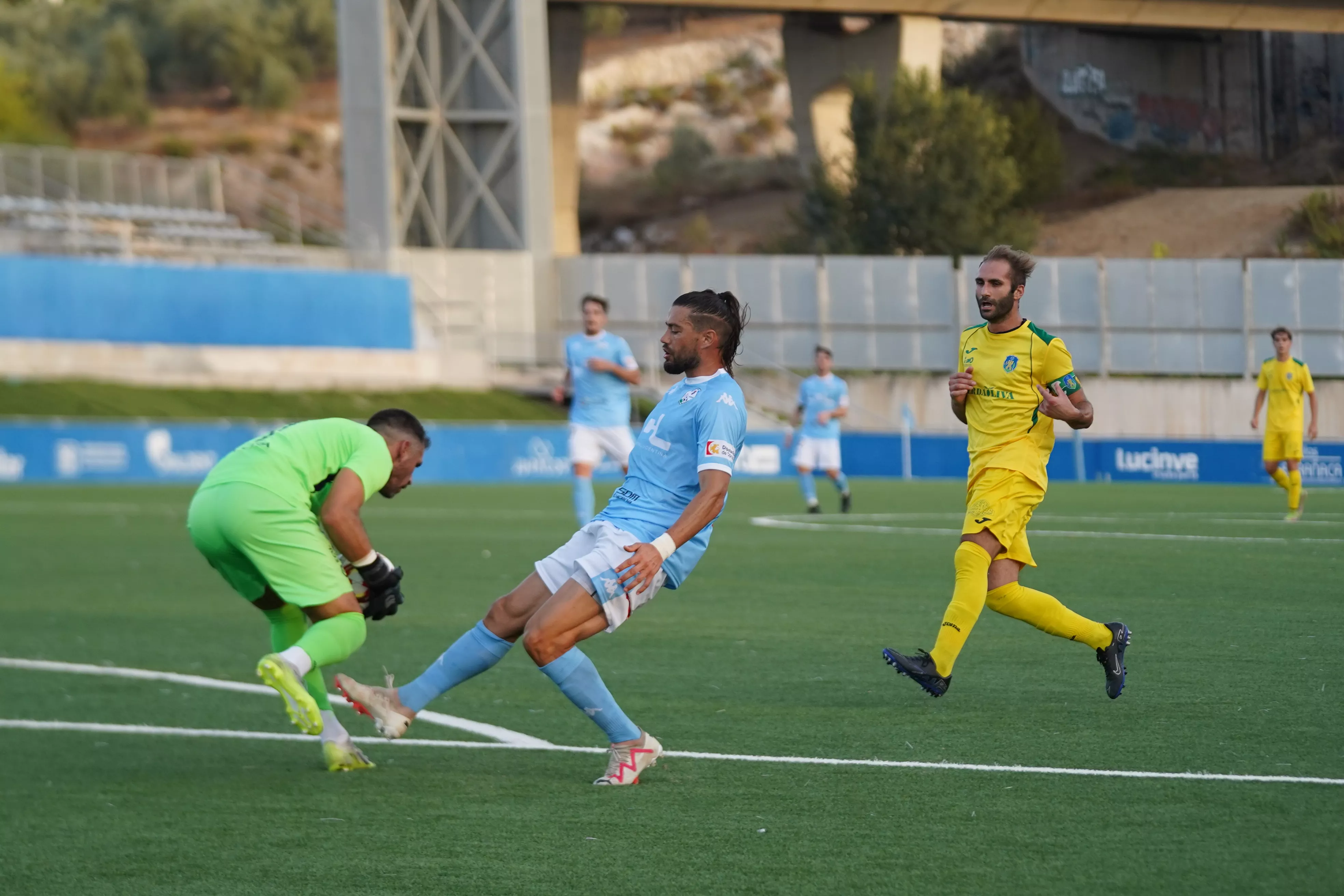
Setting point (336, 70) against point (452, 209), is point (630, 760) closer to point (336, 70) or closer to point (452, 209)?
point (452, 209)

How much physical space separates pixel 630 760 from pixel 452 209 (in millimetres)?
40908

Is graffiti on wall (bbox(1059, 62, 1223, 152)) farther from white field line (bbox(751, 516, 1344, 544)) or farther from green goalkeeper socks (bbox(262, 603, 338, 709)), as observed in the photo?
green goalkeeper socks (bbox(262, 603, 338, 709))

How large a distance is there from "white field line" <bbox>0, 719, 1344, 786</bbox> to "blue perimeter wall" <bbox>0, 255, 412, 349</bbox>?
29842mm

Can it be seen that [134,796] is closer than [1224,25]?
Yes

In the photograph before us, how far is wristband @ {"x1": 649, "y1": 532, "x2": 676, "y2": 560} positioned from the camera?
19.9 ft

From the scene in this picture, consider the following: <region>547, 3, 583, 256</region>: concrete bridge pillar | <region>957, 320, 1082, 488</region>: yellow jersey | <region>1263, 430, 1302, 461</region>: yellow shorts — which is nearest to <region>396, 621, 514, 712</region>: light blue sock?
<region>957, 320, 1082, 488</region>: yellow jersey

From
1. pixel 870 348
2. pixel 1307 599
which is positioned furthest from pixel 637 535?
pixel 870 348

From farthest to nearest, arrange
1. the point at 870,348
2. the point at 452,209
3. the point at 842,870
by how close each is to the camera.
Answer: the point at 452,209
the point at 870,348
the point at 842,870

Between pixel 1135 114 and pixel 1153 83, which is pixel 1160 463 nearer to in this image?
pixel 1153 83

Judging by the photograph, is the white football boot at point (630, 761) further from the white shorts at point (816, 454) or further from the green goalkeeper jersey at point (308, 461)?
the white shorts at point (816, 454)

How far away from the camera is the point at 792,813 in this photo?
5.88m

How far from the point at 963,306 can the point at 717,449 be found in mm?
33861

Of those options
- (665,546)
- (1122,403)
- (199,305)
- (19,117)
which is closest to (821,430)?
(1122,403)

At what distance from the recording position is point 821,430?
73.4 feet
